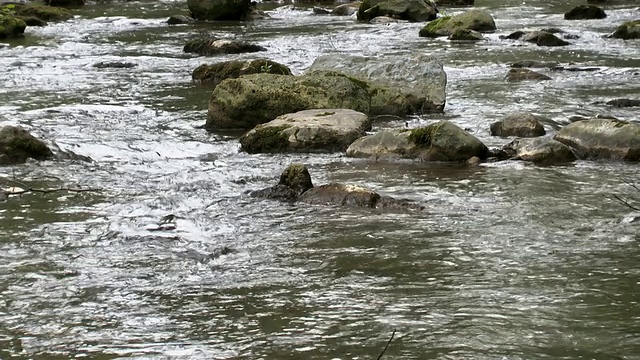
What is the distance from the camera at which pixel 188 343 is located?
180 inches

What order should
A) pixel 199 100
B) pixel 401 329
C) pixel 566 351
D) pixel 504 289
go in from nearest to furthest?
1. pixel 566 351
2. pixel 401 329
3. pixel 504 289
4. pixel 199 100

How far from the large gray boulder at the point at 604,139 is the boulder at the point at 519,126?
0.50 meters

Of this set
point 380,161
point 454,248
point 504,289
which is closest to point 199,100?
point 380,161

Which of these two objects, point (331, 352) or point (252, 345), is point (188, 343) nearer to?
point (252, 345)

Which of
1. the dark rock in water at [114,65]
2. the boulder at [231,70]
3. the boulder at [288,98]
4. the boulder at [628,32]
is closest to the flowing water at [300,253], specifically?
the boulder at [288,98]

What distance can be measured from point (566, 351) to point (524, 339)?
22cm

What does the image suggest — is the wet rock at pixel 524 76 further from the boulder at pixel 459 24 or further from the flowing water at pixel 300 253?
the boulder at pixel 459 24

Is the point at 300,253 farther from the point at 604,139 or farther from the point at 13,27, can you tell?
the point at 13,27

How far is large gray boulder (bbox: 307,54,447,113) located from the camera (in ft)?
37.9

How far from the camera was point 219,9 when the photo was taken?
77.0 ft

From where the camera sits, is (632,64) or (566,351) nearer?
(566,351)

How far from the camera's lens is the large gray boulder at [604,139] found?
875 centimetres

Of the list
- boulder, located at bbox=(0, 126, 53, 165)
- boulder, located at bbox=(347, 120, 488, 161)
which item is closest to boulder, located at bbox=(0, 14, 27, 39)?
boulder, located at bbox=(0, 126, 53, 165)

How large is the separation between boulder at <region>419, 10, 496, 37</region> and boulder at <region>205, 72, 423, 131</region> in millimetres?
8112
